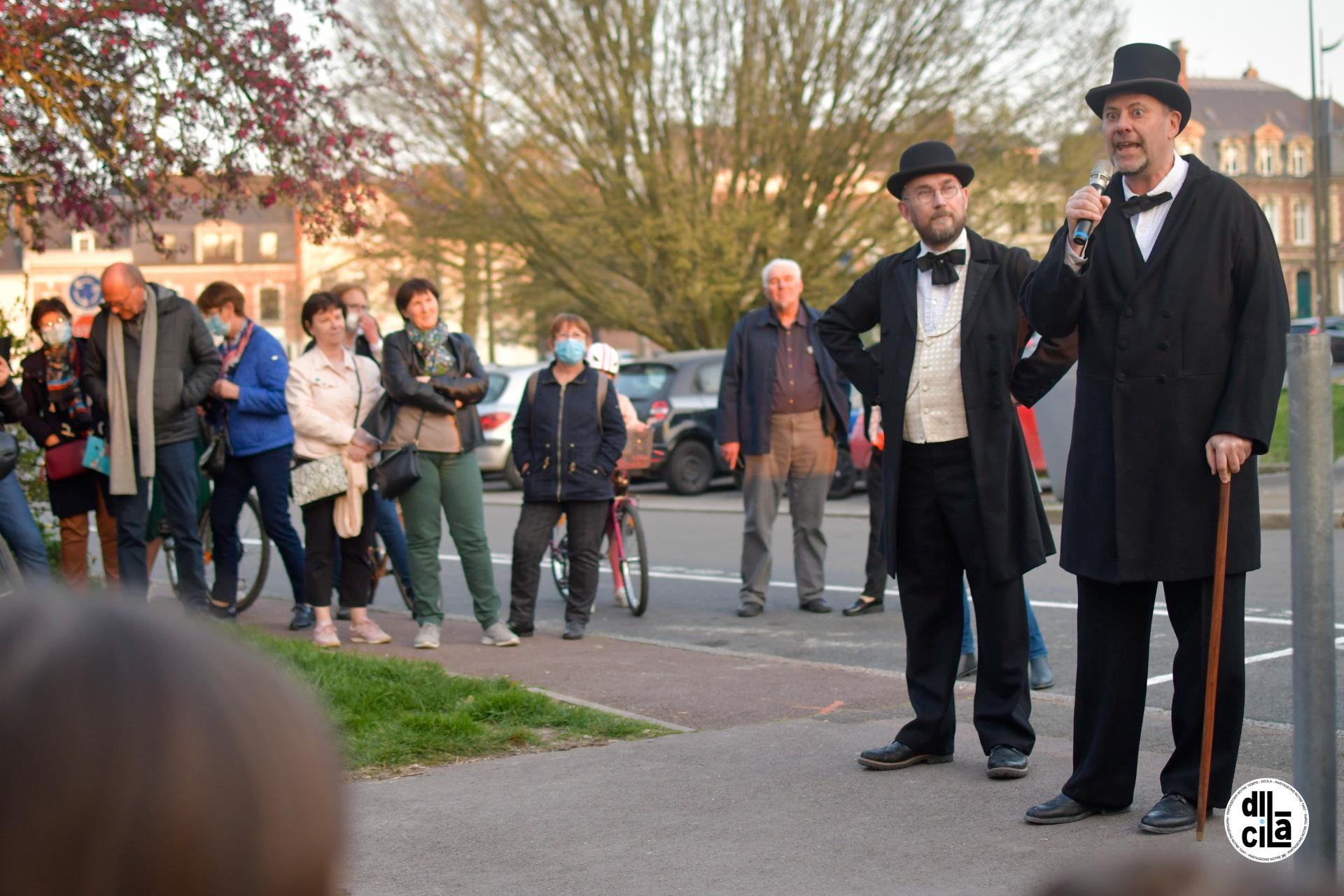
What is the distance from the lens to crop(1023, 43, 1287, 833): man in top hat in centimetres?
438

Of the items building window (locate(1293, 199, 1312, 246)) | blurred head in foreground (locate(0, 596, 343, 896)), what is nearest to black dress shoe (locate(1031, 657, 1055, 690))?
blurred head in foreground (locate(0, 596, 343, 896))

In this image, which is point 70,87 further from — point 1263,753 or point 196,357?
point 1263,753

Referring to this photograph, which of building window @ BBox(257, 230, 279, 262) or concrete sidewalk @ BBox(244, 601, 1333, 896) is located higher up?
building window @ BBox(257, 230, 279, 262)

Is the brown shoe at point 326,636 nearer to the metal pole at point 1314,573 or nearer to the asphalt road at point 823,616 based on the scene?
the asphalt road at point 823,616

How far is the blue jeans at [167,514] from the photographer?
868 cm

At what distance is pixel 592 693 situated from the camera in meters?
7.15

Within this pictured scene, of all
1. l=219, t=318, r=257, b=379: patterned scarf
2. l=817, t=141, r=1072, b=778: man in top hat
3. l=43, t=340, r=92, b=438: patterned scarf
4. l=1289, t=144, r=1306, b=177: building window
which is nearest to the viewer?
l=817, t=141, r=1072, b=778: man in top hat

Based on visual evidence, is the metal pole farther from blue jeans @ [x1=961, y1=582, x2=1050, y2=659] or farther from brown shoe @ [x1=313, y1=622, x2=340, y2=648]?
brown shoe @ [x1=313, y1=622, x2=340, y2=648]

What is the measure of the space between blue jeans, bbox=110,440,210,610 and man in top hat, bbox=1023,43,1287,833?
555cm

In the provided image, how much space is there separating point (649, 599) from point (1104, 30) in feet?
67.5

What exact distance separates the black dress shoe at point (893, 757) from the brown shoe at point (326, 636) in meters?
3.92

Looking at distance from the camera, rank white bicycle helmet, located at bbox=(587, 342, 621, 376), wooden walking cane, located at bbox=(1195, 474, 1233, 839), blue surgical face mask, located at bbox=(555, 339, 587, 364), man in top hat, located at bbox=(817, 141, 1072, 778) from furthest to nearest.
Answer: white bicycle helmet, located at bbox=(587, 342, 621, 376), blue surgical face mask, located at bbox=(555, 339, 587, 364), man in top hat, located at bbox=(817, 141, 1072, 778), wooden walking cane, located at bbox=(1195, 474, 1233, 839)

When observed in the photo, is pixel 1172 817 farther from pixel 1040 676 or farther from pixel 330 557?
pixel 330 557

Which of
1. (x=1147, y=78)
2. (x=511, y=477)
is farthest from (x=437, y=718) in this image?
(x=511, y=477)
